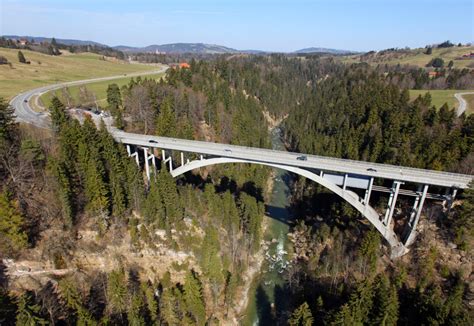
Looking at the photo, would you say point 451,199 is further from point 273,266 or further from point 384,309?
point 273,266

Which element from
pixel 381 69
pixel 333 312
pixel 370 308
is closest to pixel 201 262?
pixel 333 312

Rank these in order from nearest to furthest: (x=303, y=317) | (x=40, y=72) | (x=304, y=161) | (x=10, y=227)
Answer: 1. (x=303, y=317)
2. (x=10, y=227)
3. (x=304, y=161)
4. (x=40, y=72)

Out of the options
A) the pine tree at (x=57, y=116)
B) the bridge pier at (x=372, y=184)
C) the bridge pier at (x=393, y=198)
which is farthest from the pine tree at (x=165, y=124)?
the bridge pier at (x=393, y=198)

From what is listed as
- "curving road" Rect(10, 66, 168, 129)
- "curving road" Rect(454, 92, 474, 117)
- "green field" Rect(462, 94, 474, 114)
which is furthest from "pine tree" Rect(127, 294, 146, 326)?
"green field" Rect(462, 94, 474, 114)

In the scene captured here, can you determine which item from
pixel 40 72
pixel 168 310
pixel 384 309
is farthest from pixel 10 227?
pixel 40 72

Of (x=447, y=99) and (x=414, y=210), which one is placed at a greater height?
(x=447, y=99)

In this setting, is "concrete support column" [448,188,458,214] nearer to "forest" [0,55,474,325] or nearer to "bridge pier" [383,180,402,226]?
"forest" [0,55,474,325]

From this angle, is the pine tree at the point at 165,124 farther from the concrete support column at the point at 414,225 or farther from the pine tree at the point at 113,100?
the concrete support column at the point at 414,225

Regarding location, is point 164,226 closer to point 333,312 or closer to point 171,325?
point 171,325
